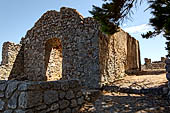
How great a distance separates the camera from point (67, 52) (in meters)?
6.70

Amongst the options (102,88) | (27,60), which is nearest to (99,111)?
(102,88)

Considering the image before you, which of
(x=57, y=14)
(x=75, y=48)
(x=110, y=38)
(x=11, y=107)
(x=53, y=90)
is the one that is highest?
(x=57, y=14)

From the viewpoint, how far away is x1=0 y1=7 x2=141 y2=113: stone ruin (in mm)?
2887

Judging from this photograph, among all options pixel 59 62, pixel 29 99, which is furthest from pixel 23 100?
pixel 59 62

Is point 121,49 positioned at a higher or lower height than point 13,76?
higher

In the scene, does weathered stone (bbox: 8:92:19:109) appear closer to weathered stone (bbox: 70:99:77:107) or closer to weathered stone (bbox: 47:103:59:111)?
weathered stone (bbox: 47:103:59:111)

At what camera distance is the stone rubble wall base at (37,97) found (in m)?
2.68

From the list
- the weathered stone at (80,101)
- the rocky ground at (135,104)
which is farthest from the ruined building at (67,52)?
the weathered stone at (80,101)

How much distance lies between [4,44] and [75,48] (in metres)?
4.14

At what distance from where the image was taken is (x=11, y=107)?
2.79m

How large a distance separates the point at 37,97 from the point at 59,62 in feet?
18.9

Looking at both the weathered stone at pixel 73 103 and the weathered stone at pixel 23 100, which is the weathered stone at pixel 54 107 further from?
the weathered stone at pixel 23 100

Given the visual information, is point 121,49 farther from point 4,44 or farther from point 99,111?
point 4,44

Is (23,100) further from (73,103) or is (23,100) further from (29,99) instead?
(73,103)
